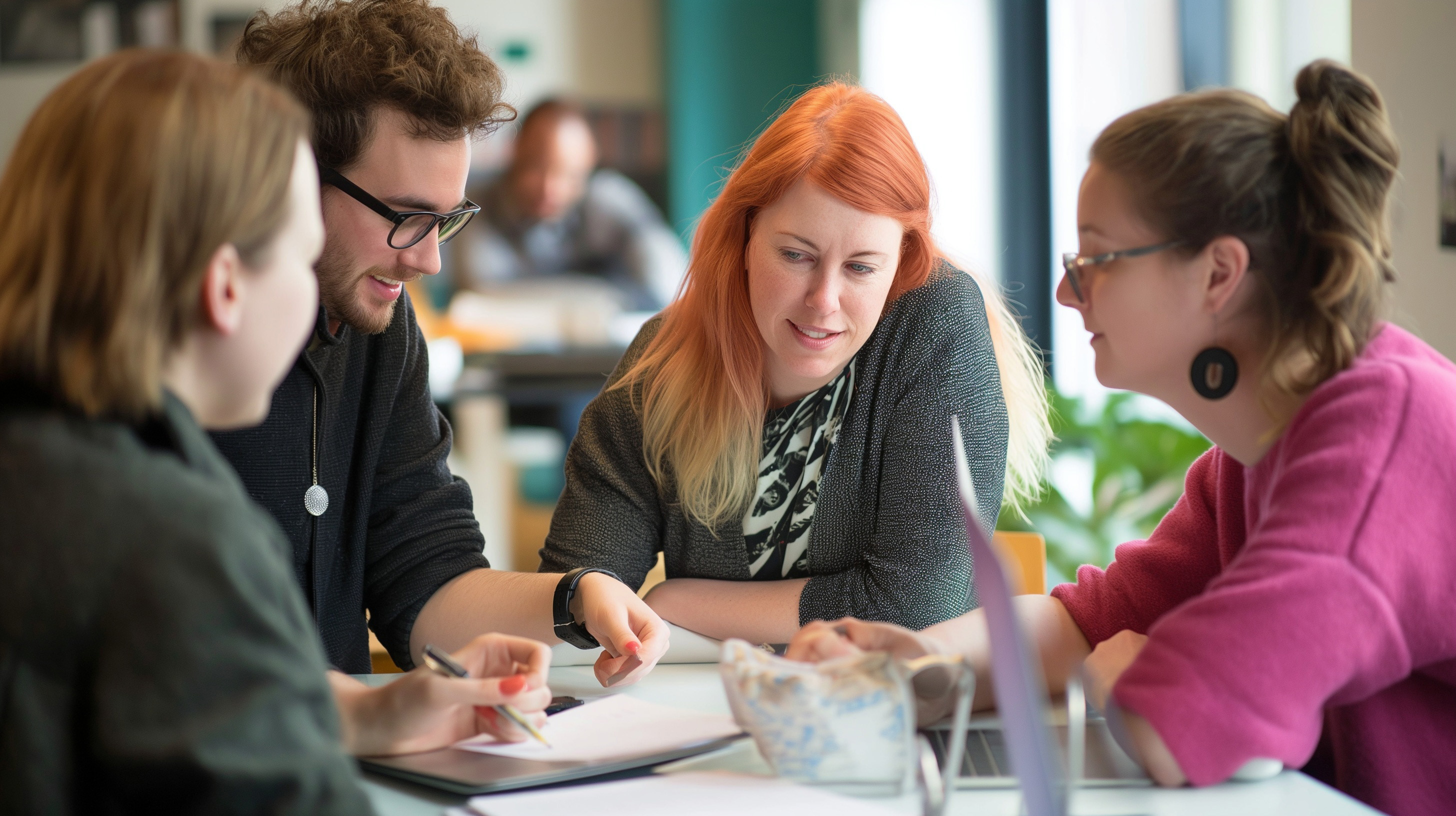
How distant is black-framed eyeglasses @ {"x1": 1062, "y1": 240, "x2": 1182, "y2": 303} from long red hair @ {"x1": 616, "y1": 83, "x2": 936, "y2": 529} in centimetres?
40

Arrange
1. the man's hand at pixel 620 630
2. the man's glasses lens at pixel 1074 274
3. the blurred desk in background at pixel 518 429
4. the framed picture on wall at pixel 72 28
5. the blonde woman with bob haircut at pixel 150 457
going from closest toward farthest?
the blonde woman with bob haircut at pixel 150 457 → the man's glasses lens at pixel 1074 274 → the man's hand at pixel 620 630 → the blurred desk in background at pixel 518 429 → the framed picture on wall at pixel 72 28

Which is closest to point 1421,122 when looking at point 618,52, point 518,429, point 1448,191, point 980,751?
point 1448,191

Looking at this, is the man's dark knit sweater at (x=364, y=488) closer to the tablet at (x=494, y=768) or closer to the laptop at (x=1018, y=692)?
the tablet at (x=494, y=768)

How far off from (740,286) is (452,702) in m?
0.81

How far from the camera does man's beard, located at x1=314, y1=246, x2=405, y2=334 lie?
4.62 feet

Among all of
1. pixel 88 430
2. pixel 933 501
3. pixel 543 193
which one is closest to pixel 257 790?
pixel 88 430

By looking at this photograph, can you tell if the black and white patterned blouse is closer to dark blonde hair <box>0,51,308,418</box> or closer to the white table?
the white table

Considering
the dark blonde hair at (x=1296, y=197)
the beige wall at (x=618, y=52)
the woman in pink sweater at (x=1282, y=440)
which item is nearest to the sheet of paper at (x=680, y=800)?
the woman in pink sweater at (x=1282, y=440)

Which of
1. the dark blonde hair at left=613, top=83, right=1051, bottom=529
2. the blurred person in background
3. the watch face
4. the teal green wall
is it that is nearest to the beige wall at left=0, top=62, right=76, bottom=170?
the blurred person in background

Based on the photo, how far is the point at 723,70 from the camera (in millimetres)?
6219

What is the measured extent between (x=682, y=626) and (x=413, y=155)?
2.11 feet

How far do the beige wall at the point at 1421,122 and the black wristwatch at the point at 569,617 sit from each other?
1081 millimetres

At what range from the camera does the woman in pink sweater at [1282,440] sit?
85 centimetres

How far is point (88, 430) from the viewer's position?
2.30ft
